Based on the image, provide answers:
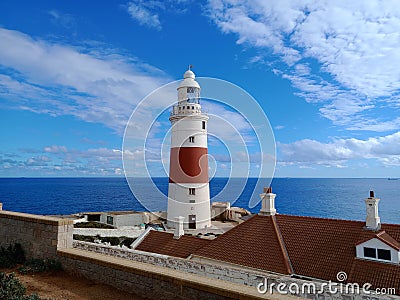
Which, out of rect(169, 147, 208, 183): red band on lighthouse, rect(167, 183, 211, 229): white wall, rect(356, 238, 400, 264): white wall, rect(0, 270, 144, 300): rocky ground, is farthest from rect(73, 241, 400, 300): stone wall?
rect(167, 183, 211, 229): white wall

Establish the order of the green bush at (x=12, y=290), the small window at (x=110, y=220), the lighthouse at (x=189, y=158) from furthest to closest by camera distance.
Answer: the small window at (x=110, y=220) → the lighthouse at (x=189, y=158) → the green bush at (x=12, y=290)

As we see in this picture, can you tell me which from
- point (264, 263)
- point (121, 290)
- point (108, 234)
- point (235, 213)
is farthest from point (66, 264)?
point (235, 213)

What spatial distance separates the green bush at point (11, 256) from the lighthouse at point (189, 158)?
1739cm

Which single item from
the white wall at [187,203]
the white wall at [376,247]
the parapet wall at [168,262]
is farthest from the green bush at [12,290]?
the white wall at [187,203]

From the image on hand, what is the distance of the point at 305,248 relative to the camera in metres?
12.4

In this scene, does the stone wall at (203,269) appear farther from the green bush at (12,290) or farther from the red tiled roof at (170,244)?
the red tiled roof at (170,244)

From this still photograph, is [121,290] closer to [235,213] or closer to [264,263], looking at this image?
[264,263]

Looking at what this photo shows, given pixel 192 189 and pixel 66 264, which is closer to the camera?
pixel 66 264

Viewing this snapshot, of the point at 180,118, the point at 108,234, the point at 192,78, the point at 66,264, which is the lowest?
the point at 108,234

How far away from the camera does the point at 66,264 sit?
7836mm

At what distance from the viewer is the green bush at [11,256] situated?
326 inches

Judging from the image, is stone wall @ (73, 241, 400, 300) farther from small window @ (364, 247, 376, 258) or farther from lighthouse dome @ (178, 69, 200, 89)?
lighthouse dome @ (178, 69, 200, 89)

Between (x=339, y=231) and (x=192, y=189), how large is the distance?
14989 millimetres

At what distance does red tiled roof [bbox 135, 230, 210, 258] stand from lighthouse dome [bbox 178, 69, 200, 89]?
13.7m
